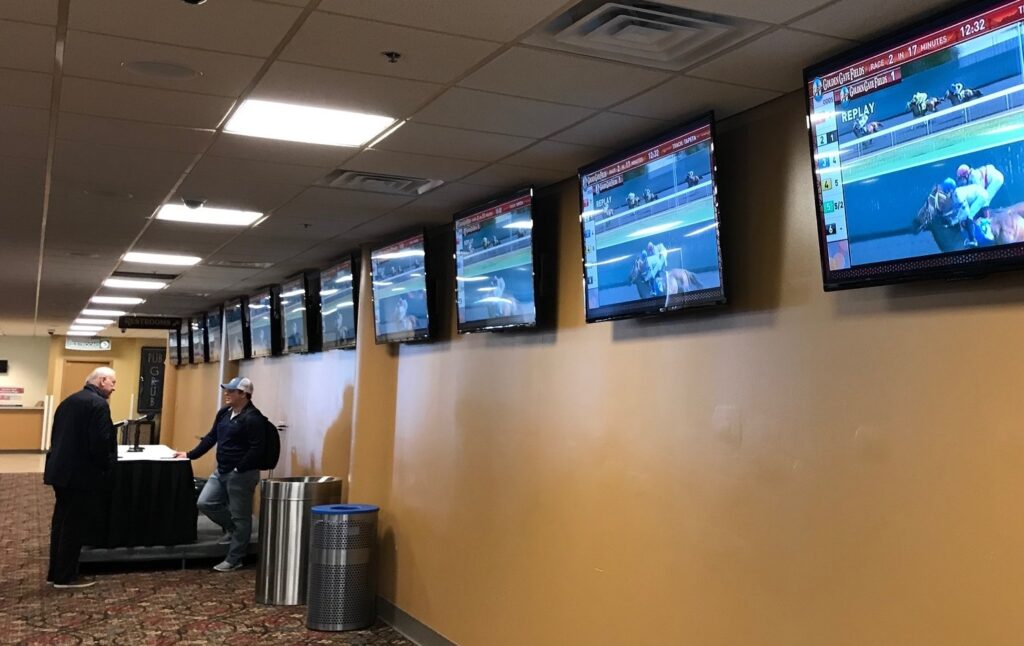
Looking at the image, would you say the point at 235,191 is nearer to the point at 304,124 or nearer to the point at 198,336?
the point at 304,124

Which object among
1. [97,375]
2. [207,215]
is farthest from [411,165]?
[97,375]

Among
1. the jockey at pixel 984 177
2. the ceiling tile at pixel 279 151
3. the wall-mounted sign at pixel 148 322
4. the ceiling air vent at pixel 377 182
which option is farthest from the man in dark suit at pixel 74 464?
the wall-mounted sign at pixel 148 322

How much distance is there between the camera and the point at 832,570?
2.77m

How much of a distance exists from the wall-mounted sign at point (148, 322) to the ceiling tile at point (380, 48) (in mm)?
10779

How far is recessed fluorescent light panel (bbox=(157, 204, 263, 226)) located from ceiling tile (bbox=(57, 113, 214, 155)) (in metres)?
1.36

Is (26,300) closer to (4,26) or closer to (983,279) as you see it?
(4,26)

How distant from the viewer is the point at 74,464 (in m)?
6.25

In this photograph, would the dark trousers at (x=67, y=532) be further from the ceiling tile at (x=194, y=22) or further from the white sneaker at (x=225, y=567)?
the ceiling tile at (x=194, y=22)

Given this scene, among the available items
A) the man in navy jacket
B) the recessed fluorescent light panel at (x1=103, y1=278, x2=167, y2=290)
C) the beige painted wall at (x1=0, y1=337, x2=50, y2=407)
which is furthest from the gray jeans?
the beige painted wall at (x1=0, y1=337, x2=50, y2=407)

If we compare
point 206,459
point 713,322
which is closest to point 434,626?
point 713,322

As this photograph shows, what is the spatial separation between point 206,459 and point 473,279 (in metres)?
9.41

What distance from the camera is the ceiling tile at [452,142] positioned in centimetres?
370

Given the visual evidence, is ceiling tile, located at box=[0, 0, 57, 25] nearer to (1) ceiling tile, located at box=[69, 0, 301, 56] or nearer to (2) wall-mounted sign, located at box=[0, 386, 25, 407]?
(1) ceiling tile, located at box=[69, 0, 301, 56]

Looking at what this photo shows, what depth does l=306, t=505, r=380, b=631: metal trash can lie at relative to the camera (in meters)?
5.56
